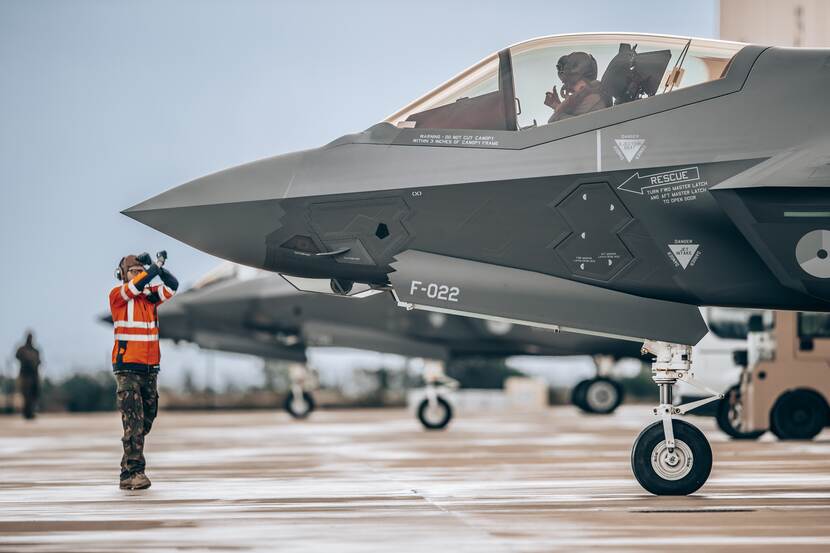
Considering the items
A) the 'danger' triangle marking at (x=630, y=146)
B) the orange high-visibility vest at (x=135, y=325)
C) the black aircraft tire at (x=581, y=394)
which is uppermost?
the 'danger' triangle marking at (x=630, y=146)

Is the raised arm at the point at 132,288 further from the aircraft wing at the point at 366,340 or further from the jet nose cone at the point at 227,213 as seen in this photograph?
the aircraft wing at the point at 366,340

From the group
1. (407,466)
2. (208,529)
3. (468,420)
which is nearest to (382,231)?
(208,529)

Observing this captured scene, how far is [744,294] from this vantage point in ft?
28.2

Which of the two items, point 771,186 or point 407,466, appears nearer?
point 771,186

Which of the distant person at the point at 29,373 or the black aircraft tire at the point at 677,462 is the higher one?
the distant person at the point at 29,373

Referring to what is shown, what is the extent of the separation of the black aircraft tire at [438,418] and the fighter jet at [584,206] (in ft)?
40.3

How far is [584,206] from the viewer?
8578mm

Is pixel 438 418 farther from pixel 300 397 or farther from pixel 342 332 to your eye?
pixel 300 397

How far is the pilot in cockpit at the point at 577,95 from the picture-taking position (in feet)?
28.7

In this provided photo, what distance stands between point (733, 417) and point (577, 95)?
9740 mm

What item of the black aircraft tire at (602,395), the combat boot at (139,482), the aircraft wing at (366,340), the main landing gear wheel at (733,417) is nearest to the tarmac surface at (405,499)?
the combat boot at (139,482)

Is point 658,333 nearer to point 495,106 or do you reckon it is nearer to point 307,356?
point 495,106

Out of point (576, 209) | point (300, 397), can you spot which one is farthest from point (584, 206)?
point (300, 397)

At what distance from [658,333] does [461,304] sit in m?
1.39
